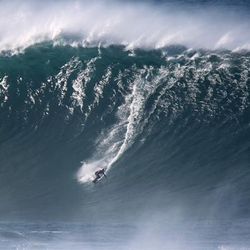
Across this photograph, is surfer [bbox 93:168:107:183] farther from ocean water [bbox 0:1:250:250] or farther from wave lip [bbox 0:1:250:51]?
wave lip [bbox 0:1:250:51]

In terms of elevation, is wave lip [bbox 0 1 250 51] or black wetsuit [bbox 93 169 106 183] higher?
wave lip [bbox 0 1 250 51]

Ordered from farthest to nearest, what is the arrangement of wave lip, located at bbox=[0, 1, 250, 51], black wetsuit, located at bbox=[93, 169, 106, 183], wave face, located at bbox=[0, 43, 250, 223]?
wave lip, located at bbox=[0, 1, 250, 51]
wave face, located at bbox=[0, 43, 250, 223]
black wetsuit, located at bbox=[93, 169, 106, 183]

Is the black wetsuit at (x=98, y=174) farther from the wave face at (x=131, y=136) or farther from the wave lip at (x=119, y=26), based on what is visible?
the wave lip at (x=119, y=26)

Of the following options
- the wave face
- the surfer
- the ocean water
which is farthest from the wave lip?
the surfer

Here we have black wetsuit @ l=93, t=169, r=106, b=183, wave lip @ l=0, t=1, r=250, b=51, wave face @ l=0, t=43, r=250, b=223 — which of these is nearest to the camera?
black wetsuit @ l=93, t=169, r=106, b=183

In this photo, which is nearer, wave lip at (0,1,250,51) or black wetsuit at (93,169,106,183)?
black wetsuit at (93,169,106,183)

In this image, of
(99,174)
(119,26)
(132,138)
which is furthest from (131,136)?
(119,26)

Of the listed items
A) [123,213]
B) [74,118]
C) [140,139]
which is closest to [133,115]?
[140,139]
